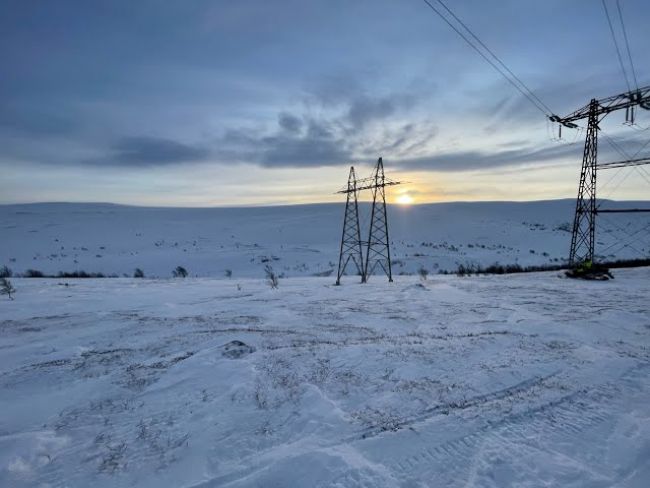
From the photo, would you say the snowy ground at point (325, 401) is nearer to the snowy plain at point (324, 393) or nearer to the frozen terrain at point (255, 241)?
the snowy plain at point (324, 393)

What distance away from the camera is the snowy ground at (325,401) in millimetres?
3174

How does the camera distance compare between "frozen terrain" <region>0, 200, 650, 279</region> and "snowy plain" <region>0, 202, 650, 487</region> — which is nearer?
"snowy plain" <region>0, 202, 650, 487</region>

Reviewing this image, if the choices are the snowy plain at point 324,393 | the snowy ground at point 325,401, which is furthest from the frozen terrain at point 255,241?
the snowy ground at point 325,401

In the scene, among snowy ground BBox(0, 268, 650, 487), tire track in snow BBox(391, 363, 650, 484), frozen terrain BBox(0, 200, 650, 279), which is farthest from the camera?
frozen terrain BBox(0, 200, 650, 279)

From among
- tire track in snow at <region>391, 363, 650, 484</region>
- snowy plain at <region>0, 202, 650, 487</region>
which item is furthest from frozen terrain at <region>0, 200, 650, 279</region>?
tire track in snow at <region>391, 363, 650, 484</region>

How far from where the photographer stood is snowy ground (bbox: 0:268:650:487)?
317 cm

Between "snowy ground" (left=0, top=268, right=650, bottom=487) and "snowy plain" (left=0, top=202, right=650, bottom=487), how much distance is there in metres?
0.02

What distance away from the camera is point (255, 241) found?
1608 inches

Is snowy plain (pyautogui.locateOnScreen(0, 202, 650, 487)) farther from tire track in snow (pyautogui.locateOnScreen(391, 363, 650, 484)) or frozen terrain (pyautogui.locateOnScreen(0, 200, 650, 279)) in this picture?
frozen terrain (pyautogui.locateOnScreen(0, 200, 650, 279))

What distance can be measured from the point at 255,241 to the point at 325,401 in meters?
37.3

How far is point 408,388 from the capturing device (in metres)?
4.60

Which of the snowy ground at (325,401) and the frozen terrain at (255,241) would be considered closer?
the snowy ground at (325,401)

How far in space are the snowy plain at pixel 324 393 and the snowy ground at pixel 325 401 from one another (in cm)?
2

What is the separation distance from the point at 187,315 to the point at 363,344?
13.9 feet
